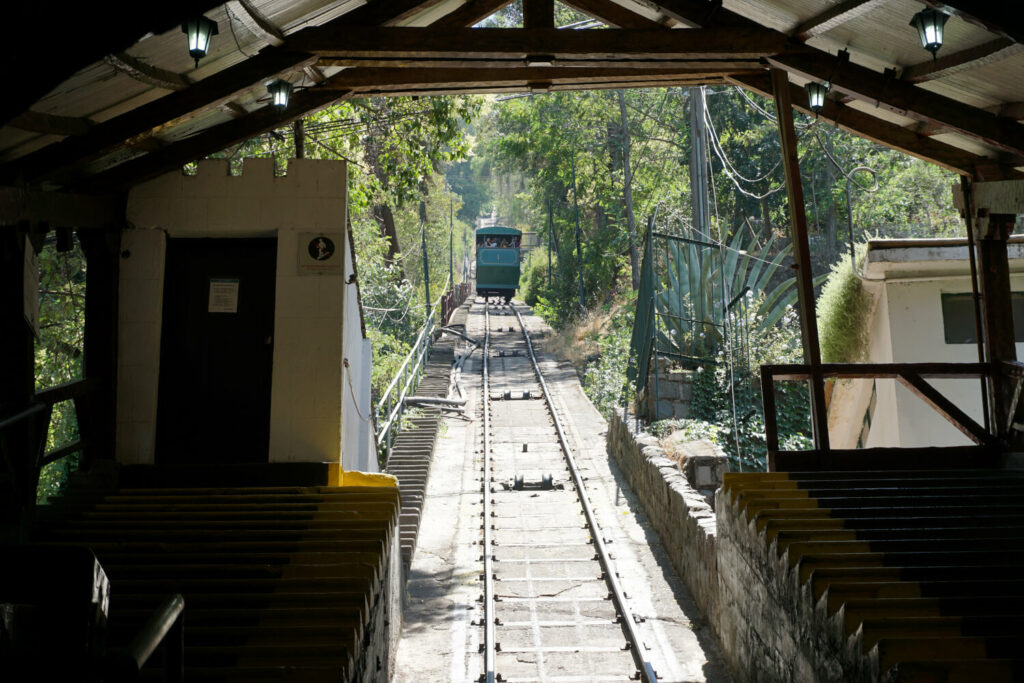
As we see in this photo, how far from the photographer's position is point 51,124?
5418 millimetres

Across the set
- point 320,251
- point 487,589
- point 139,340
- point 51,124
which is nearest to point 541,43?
point 320,251

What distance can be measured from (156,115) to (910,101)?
5.59 m

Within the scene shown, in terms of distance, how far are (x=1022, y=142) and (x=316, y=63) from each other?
538 cm

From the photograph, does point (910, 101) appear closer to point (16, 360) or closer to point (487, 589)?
point (487, 589)

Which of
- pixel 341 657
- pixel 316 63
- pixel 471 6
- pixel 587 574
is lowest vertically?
pixel 587 574

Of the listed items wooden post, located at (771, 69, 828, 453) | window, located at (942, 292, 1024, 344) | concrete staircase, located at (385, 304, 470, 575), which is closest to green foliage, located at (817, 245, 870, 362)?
window, located at (942, 292, 1024, 344)

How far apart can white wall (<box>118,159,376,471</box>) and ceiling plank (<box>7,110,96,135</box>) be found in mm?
1375

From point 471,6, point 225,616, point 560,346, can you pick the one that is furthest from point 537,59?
point 560,346

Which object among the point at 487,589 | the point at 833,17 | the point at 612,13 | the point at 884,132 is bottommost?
the point at 487,589

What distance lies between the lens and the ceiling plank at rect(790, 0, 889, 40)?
5664 mm

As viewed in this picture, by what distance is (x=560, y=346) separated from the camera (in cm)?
2716

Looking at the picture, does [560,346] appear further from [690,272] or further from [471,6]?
[471,6]

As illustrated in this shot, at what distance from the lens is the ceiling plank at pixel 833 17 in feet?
18.6

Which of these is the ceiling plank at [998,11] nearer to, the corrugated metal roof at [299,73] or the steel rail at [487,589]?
the corrugated metal roof at [299,73]
